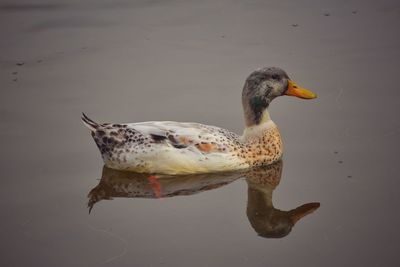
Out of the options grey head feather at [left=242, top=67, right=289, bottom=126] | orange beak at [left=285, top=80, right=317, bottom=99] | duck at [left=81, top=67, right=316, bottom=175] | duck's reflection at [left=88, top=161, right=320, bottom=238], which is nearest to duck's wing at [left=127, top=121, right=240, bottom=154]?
duck at [left=81, top=67, right=316, bottom=175]

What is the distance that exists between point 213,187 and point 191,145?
53 cm

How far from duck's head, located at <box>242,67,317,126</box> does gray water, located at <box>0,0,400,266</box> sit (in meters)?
0.58

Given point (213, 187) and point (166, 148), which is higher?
point (166, 148)

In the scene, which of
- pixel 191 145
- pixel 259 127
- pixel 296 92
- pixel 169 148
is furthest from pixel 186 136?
pixel 296 92

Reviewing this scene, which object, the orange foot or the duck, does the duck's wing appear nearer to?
the duck

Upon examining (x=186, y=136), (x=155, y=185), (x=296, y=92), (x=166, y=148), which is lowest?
(x=155, y=185)

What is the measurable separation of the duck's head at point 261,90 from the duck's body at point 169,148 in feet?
1.39

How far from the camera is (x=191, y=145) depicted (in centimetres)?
763

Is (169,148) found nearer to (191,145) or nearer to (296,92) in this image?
(191,145)

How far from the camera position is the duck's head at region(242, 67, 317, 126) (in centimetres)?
794

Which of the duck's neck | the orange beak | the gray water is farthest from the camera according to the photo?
the orange beak

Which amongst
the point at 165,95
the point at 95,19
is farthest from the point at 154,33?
the point at 165,95

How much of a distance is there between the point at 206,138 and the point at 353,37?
434cm

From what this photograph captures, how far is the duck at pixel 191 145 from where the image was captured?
7.62 m
